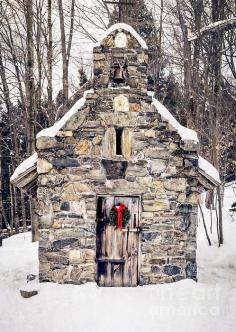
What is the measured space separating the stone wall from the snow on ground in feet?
1.38

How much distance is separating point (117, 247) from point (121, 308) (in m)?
1.31

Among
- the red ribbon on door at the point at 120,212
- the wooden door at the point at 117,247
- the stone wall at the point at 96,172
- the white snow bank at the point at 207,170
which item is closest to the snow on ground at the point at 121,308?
the wooden door at the point at 117,247

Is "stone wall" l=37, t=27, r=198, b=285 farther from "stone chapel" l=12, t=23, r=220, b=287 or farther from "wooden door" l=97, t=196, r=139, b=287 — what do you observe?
"wooden door" l=97, t=196, r=139, b=287

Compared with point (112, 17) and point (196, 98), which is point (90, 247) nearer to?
point (196, 98)

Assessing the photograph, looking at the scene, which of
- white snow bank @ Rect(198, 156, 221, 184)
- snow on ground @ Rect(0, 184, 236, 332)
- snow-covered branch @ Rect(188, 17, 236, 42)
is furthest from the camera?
snow-covered branch @ Rect(188, 17, 236, 42)

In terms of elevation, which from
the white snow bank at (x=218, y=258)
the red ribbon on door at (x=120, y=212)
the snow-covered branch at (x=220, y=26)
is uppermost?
the snow-covered branch at (x=220, y=26)

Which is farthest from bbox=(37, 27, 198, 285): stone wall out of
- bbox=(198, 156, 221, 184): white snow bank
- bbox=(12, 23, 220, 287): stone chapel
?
bbox=(198, 156, 221, 184): white snow bank

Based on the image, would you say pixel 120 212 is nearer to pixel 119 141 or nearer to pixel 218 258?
pixel 119 141

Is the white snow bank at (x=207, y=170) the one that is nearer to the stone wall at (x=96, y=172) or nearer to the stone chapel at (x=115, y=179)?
the stone chapel at (x=115, y=179)

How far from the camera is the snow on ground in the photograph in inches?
247

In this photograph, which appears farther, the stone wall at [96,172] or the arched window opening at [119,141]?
the arched window opening at [119,141]

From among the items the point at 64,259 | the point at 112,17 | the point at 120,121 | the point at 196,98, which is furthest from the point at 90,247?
the point at 112,17

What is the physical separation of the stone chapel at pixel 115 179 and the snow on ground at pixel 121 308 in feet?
1.07

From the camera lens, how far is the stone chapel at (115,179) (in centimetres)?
739
